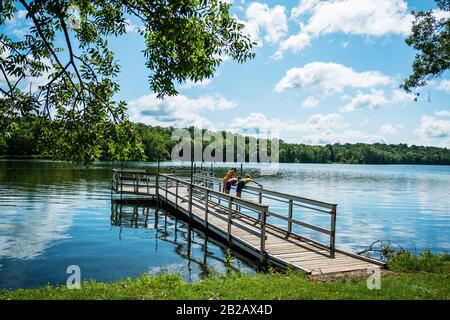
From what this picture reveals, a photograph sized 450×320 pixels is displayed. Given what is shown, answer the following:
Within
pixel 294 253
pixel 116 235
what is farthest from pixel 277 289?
pixel 116 235

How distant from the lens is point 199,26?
293 inches

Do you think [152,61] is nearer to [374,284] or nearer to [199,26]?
[199,26]

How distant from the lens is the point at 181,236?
17.2 meters

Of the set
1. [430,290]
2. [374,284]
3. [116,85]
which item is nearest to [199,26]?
[116,85]

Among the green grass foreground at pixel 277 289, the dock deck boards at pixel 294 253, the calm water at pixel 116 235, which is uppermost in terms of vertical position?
the green grass foreground at pixel 277 289

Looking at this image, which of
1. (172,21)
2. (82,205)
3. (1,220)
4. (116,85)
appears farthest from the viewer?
(82,205)

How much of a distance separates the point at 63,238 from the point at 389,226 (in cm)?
1921

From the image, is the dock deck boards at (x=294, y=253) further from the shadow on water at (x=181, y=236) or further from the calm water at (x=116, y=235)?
the calm water at (x=116, y=235)

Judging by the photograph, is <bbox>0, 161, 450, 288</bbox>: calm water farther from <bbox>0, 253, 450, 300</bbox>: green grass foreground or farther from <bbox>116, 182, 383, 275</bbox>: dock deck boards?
<bbox>0, 253, 450, 300</bbox>: green grass foreground

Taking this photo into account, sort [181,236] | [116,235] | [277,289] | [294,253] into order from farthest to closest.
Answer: [116,235] < [181,236] < [294,253] < [277,289]

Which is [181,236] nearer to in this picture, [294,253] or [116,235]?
[116,235]

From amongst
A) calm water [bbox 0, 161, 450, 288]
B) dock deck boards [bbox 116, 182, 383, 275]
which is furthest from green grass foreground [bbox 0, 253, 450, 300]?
calm water [bbox 0, 161, 450, 288]

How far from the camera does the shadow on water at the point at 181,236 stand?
39.8 ft

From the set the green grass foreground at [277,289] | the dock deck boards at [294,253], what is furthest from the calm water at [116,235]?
the green grass foreground at [277,289]
